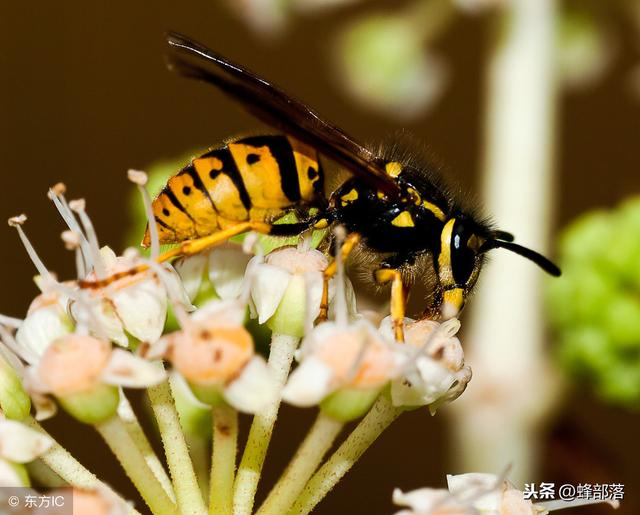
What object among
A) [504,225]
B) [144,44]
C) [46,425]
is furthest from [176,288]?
[144,44]

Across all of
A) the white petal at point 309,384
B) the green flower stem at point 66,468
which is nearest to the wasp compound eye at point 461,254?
the white petal at point 309,384

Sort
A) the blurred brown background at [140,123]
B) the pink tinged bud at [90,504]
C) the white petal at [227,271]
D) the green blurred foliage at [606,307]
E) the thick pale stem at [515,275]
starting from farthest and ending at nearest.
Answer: the blurred brown background at [140,123]
the thick pale stem at [515,275]
the green blurred foliage at [606,307]
the white petal at [227,271]
the pink tinged bud at [90,504]

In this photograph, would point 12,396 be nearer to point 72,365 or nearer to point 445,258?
point 72,365

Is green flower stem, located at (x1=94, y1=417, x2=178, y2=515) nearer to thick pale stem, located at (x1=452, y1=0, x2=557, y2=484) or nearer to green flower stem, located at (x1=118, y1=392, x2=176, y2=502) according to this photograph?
green flower stem, located at (x1=118, y1=392, x2=176, y2=502)

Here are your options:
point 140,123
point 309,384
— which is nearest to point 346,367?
point 309,384

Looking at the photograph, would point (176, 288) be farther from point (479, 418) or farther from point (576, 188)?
point (576, 188)

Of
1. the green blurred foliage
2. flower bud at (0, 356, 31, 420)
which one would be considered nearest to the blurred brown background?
the green blurred foliage

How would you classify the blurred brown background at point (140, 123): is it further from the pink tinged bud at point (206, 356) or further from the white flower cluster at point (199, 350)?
the pink tinged bud at point (206, 356)
